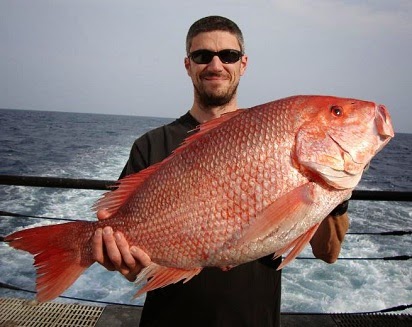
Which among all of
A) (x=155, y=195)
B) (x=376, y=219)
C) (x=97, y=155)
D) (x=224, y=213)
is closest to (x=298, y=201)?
(x=224, y=213)

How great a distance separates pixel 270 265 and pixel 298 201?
82 centimetres

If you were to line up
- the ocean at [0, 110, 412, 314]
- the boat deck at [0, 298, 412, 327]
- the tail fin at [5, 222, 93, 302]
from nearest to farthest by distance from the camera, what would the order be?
1. the tail fin at [5, 222, 93, 302]
2. the boat deck at [0, 298, 412, 327]
3. the ocean at [0, 110, 412, 314]

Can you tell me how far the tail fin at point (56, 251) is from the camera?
1720 mm

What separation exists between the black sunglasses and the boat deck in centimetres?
225

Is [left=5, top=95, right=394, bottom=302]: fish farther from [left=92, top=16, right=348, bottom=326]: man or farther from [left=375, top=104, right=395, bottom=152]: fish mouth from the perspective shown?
[left=92, top=16, right=348, bottom=326]: man

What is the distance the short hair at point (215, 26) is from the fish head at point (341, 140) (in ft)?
4.19

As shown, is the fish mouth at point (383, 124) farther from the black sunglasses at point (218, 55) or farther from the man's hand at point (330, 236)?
the black sunglasses at point (218, 55)

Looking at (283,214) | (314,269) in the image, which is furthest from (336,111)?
(314,269)

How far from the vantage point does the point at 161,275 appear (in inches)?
65.8

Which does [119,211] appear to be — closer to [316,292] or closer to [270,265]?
[270,265]

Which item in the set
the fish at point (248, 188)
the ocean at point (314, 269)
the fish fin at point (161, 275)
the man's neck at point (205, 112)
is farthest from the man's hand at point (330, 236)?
the ocean at point (314, 269)

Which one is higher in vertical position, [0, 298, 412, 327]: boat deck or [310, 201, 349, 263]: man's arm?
[310, 201, 349, 263]: man's arm

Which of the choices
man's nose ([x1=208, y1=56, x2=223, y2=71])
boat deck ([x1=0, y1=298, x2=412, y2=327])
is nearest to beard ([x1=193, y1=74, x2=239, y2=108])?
man's nose ([x1=208, y1=56, x2=223, y2=71])

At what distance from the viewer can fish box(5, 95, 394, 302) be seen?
4.95 feet
